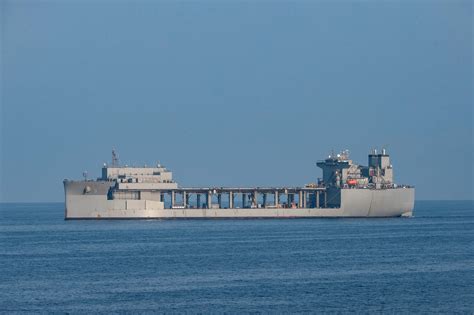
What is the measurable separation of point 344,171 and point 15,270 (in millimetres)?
68657

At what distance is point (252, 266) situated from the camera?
240 feet

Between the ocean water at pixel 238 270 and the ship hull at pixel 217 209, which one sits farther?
the ship hull at pixel 217 209

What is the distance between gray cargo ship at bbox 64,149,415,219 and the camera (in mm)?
127000

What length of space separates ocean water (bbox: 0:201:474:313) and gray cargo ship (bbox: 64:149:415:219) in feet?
36.0

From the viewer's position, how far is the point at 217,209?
445ft

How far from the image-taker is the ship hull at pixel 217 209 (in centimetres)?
12644

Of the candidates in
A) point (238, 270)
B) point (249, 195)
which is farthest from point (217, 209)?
point (238, 270)

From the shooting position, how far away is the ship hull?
12644cm

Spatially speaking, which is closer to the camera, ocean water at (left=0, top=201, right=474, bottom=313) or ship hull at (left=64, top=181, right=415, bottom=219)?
ocean water at (left=0, top=201, right=474, bottom=313)

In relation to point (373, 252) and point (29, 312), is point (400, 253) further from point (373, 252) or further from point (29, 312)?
point (29, 312)

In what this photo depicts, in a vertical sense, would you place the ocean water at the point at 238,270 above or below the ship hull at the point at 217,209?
below

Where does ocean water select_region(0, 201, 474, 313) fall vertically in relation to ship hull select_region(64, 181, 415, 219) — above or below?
below

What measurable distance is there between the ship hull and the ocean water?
10.3 metres

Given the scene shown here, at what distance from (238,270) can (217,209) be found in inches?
2548
